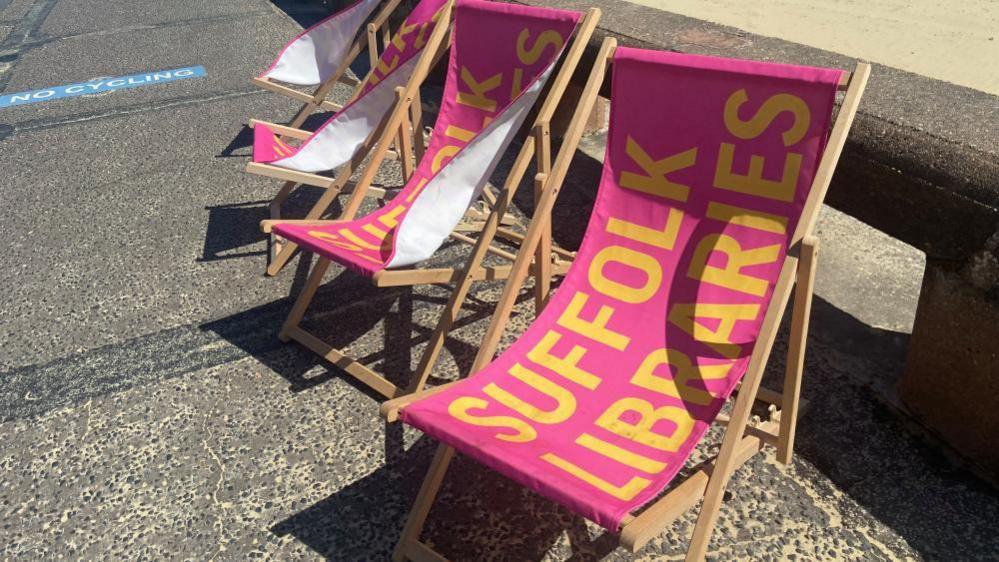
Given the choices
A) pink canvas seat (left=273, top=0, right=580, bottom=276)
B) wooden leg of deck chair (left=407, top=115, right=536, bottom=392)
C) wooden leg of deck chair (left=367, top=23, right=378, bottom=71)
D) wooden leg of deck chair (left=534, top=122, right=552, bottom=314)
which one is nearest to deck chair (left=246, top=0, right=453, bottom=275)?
pink canvas seat (left=273, top=0, right=580, bottom=276)

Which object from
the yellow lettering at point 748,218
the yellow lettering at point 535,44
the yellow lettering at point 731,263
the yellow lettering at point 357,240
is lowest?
the yellow lettering at point 357,240

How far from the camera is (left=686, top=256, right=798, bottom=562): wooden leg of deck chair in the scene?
182cm

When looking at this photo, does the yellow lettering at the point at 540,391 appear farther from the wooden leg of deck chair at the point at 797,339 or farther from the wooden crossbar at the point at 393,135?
the wooden crossbar at the point at 393,135

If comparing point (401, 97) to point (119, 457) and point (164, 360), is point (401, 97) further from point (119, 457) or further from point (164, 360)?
point (119, 457)

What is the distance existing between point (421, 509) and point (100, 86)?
17.5ft

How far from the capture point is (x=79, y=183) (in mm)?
4414

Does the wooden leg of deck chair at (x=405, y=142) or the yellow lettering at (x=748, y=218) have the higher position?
the yellow lettering at (x=748, y=218)

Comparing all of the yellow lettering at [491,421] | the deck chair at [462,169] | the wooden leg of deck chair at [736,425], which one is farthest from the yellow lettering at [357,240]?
the wooden leg of deck chair at [736,425]

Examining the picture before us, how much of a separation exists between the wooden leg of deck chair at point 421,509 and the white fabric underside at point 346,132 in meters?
1.78

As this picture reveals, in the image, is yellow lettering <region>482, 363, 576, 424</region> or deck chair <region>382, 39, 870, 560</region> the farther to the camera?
yellow lettering <region>482, 363, 576, 424</region>

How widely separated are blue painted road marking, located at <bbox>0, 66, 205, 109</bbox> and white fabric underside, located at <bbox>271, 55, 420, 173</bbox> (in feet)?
10.8

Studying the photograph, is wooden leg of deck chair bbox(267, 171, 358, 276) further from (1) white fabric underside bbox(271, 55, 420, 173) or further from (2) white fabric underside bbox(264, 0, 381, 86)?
(2) white fabric underside bbox(264, 0, 381, 86)

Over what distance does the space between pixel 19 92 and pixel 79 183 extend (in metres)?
2.30

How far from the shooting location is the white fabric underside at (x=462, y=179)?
282 cm
